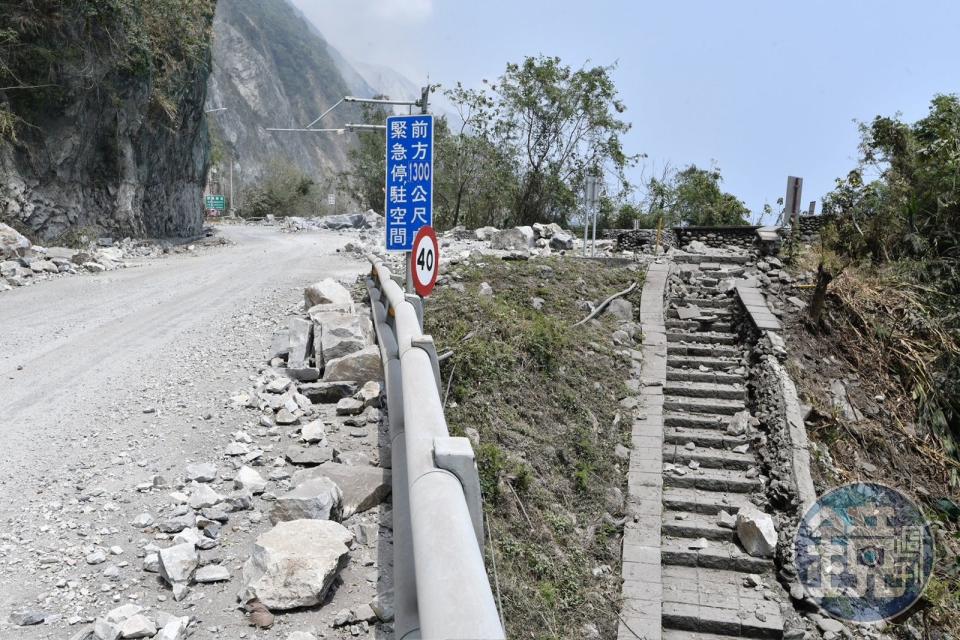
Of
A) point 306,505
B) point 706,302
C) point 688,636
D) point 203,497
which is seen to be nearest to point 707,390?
point 706,302

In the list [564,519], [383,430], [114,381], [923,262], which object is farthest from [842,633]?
[923,262]

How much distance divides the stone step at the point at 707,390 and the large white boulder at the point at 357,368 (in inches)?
202

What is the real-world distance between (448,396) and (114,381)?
10.3 feet

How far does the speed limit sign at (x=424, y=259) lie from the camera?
563cm

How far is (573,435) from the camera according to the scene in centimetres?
782

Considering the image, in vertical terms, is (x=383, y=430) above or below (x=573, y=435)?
above

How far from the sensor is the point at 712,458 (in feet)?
27.9

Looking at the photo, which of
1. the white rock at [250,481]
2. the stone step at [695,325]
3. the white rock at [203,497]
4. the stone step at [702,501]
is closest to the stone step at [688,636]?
the stone step at [702,501]

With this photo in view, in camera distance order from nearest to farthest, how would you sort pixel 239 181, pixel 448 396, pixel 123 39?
pixel 448 396 < pixel 123 39 < pixel 239 181

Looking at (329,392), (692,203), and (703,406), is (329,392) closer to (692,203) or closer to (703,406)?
(703,406)

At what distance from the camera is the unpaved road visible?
3.13 m

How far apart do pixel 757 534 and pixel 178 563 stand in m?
6.04

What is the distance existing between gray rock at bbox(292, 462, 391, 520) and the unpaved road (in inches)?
27.9

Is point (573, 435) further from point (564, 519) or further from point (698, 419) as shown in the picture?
point (698, 419)
